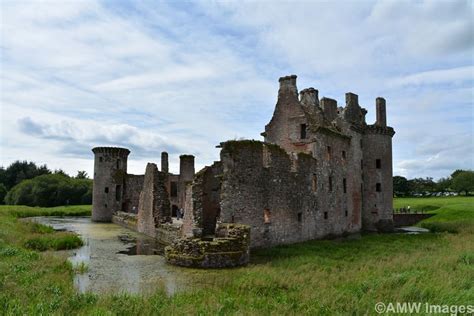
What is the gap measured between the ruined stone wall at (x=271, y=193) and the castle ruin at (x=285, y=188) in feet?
0.17

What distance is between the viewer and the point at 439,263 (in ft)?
48.7

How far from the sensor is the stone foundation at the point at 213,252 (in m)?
16.6

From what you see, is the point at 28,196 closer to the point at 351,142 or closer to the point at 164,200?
the point at 164,200

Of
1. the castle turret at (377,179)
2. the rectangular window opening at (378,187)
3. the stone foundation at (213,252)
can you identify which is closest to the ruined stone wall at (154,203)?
the stone foundation at (213,252)

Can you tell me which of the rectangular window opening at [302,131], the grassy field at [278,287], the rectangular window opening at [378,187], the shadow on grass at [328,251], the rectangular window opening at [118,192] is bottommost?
the shadow on grass at [328,251]

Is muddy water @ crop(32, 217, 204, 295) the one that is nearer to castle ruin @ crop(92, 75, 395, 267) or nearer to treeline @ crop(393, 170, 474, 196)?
castle ruin @ crop(92, 75, 395, 267)

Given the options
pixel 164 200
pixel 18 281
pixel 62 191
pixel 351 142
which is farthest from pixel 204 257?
pixel 62 191

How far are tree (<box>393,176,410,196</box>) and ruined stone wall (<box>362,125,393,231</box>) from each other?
61379 mm

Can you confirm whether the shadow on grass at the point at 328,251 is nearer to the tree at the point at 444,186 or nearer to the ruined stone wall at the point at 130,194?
the ruined stone wall at the point at 130,194

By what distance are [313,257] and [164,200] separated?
15292 millimetres

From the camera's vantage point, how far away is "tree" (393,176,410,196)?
3568 inches

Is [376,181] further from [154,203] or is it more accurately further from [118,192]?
[118,192]

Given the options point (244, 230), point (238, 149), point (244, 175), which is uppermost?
point (238, 149)

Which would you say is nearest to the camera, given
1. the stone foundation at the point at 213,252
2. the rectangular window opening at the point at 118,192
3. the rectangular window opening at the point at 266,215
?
the stone foundation at the point at 213,252
